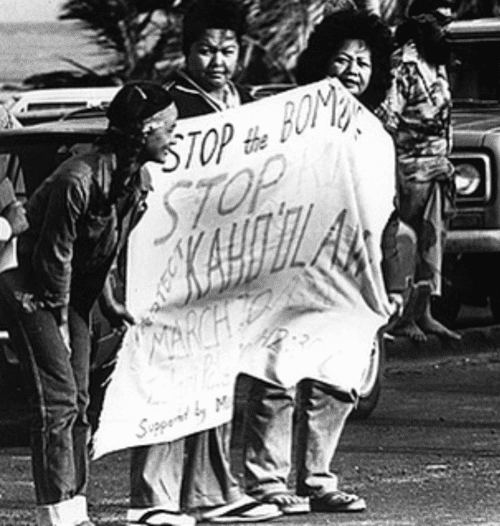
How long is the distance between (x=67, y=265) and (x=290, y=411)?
125cm

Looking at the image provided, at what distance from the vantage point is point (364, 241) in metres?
10.0

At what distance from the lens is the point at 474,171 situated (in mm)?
16734

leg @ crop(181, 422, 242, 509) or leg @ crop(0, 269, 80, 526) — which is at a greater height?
leg @ crop(0, 269, 80, 526)

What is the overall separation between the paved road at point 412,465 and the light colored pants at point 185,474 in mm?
277

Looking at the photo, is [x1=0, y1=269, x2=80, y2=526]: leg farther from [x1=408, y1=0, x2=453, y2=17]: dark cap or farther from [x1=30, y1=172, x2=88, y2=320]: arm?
[x1=408, y1=0, x2=453, y2=17]: dark cap

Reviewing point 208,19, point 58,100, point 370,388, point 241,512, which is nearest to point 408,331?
point 370,388

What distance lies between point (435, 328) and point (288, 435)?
6.42 meters

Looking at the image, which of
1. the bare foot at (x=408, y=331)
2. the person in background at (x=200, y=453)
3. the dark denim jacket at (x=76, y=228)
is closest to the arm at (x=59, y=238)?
the dark denim jacket at (x=76, y=228)

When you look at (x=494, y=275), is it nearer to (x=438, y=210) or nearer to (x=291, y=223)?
(x=438, y=210)

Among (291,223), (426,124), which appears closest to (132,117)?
(291,223)

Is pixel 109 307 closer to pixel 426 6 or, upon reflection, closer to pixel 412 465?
pixel 412 465

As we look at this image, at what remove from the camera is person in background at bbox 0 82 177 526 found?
8.81m

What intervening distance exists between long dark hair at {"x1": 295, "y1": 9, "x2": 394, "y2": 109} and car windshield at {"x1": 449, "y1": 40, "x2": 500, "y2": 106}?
25.2 feet

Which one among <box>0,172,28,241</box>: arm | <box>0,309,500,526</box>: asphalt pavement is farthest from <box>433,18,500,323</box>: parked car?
<box>0,172,28,241</box>: arm
